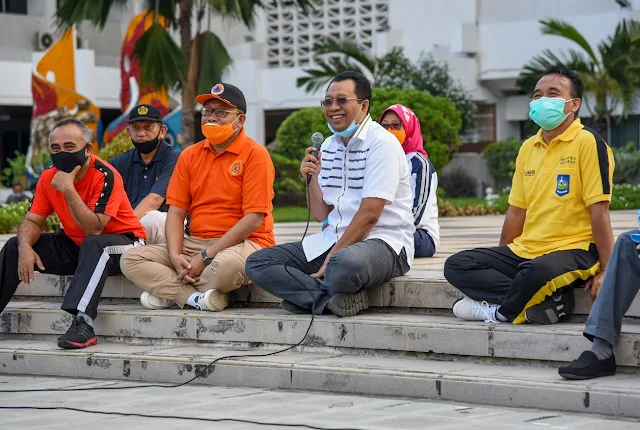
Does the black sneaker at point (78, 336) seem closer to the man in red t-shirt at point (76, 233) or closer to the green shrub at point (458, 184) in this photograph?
the man in red t-shirt at point (76, 233)

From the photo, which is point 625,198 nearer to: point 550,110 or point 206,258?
point 206,258

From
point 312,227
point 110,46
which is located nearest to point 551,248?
point 312,227

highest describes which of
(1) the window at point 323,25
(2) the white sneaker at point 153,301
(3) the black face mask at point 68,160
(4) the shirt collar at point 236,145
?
(1) the window at point 323,25

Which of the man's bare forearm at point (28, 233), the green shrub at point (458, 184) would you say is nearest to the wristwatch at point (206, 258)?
the man's bare forearm at point (28, 233)

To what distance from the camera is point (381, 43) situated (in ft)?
107

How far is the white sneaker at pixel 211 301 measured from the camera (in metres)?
6.98

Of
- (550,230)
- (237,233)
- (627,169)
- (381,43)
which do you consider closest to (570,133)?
(550,230)

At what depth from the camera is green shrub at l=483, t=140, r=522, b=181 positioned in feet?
96.3

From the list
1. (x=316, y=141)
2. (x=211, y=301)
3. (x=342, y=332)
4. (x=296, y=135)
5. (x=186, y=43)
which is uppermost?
(x=186, y=43)

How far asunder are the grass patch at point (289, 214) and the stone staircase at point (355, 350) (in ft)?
32.8

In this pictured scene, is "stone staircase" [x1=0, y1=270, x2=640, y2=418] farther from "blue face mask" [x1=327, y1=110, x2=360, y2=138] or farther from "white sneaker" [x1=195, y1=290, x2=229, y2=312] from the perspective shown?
"blue face mask" [x1=327, y1=110, x2=360, y2=138]

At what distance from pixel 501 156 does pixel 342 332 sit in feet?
78.1

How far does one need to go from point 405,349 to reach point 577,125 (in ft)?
5.13

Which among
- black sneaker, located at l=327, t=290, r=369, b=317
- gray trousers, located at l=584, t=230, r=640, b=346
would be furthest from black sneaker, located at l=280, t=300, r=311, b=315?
gray trousers, located at l=584, t=230, r=640, b=346
